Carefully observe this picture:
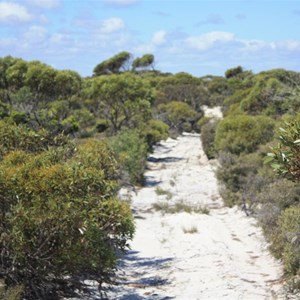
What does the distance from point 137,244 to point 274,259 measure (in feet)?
14.3

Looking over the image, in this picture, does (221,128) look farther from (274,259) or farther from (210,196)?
(274,259)

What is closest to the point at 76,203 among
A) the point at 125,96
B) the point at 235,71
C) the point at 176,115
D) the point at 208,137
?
the point at 125,96

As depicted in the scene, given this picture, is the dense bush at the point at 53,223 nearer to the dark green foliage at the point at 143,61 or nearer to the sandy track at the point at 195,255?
the sandy track at the point at 195,255

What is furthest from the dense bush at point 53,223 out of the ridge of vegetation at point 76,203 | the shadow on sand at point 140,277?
the shadow on sand at point 140,277

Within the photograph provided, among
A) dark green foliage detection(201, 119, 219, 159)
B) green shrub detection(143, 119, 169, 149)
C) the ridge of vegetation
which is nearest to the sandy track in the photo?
the ridge of vegetation

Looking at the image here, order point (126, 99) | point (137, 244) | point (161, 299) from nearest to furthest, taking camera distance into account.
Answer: point (161, 299) < point (137, 244) < point (126, 99)

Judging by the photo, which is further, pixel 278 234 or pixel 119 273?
pixel 278 234

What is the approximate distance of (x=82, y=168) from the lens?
1030cm

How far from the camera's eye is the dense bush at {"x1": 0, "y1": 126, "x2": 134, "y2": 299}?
9.49 metres

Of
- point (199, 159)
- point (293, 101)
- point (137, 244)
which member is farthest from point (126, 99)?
point (137, 244)

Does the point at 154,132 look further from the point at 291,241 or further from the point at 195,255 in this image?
the point at 291,241

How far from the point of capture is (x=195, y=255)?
621 inches

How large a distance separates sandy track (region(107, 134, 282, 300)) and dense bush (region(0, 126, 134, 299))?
7.07ft

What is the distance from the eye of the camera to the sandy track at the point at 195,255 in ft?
41.3
